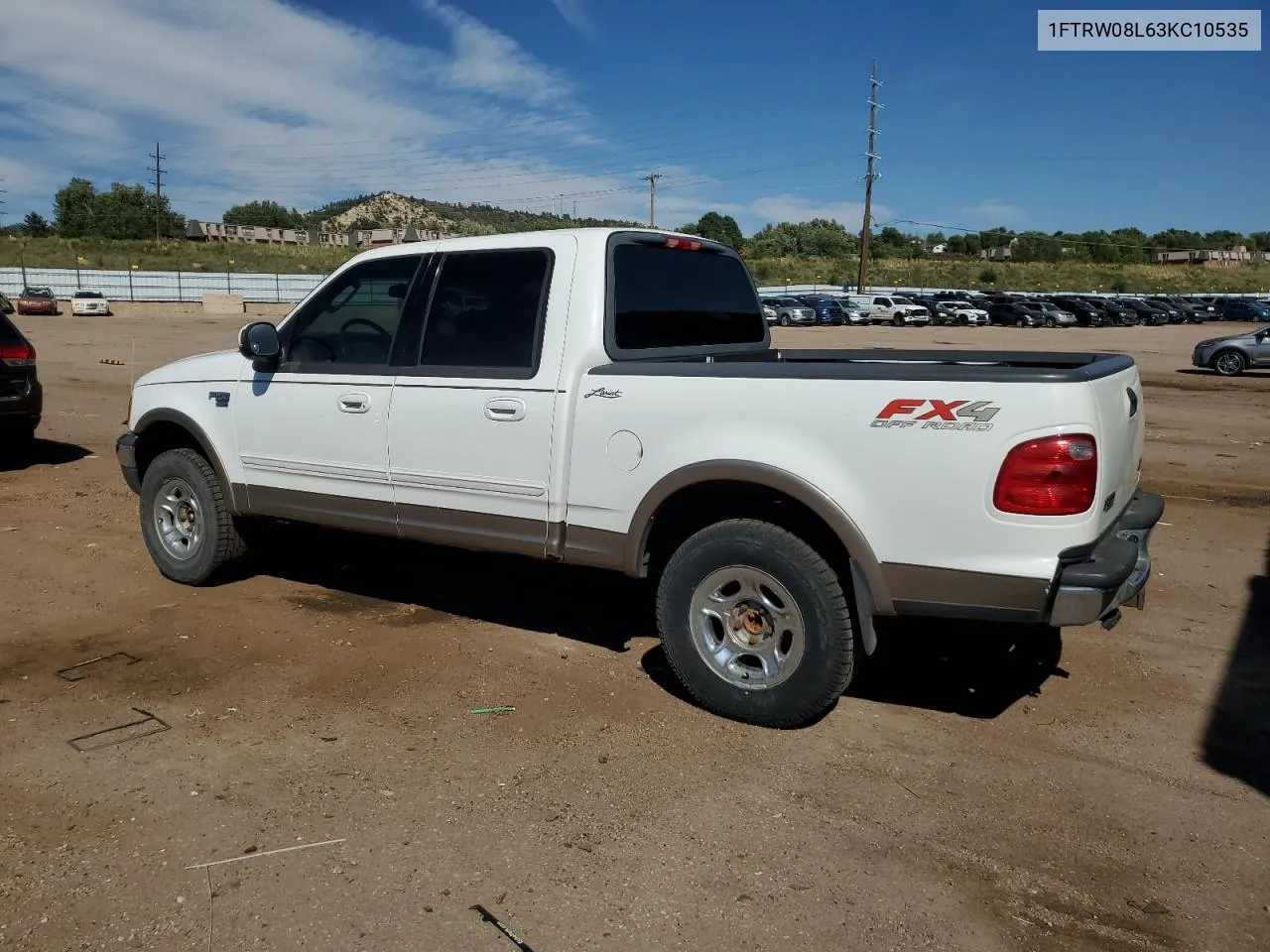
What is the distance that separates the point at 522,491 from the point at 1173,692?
3.15 meters

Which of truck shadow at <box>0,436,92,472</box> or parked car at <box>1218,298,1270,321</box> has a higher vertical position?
parked car at <box>1218,298,1270,321</box>

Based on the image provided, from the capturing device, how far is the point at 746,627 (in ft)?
14.0

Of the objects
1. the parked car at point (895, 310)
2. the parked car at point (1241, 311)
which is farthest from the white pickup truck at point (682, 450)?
the parked car at point (1241, 311)

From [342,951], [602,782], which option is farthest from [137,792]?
[602,782]

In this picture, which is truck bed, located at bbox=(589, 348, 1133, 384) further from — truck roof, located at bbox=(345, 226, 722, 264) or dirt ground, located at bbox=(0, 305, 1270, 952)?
dirt ground, located at bbox=(0, 305, 1270, 952)

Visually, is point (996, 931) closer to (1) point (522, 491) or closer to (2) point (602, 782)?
(2) point (602, 782)

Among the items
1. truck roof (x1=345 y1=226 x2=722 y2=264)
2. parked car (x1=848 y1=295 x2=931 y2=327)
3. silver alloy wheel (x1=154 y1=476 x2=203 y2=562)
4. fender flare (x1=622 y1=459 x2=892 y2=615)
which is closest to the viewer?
fender flare (x1=622 y1=459 x2=892 y2=615)

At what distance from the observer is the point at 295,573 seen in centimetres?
673

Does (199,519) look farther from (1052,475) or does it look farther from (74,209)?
(74,209)

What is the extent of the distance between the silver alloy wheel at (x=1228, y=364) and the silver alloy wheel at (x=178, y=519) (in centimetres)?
2498

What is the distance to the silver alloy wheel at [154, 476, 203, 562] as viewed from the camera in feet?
20.4

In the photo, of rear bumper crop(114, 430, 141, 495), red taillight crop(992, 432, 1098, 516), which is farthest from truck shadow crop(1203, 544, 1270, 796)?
rear bumper crop(114, 430, 141, 495)

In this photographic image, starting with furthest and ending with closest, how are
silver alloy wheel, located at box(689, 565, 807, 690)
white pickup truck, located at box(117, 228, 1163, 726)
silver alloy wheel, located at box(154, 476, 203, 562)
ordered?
silver alloy wheel, located at box(154, 476, 203, 562) < silver alloy wheel, located at box(689, 565, 807, 690) < white pickup truck, located at box(117, 228, 1163, 726)

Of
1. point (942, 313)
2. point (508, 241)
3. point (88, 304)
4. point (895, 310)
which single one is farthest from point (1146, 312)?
point (508, 241)
